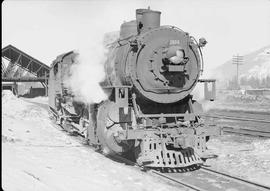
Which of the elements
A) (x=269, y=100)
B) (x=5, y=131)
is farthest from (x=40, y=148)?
(x=269, y=100)

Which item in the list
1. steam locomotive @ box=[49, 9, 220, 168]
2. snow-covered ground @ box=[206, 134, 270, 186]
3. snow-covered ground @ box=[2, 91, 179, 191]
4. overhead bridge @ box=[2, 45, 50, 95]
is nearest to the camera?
snow-covered ground @ box=[2, 91, 179, 191]

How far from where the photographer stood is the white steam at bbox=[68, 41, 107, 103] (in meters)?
10.7

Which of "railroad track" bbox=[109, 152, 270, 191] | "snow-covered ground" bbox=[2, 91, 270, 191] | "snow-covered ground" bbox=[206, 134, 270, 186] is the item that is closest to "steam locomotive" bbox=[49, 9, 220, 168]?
"railroad track" bbox=[109, 152, 270, 191]

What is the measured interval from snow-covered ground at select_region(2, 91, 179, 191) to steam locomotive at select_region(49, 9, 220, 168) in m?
0.55

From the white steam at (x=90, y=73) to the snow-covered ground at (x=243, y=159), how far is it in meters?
3.65

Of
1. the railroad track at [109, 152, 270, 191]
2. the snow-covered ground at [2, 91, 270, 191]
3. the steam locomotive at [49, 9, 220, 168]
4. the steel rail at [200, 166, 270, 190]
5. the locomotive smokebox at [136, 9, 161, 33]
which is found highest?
the locomotive smokebox at [136, 9, 161, 33]

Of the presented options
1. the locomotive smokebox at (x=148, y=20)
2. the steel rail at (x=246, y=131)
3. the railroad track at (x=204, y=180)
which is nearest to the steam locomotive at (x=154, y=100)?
the locomotive smokebox at (x=148, y=20)

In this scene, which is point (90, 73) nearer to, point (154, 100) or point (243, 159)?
point (154, 100)

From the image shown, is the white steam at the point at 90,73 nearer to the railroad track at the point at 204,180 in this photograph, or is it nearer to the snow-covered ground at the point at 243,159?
the railroad track at the point at 204,180

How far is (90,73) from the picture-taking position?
1107 cm

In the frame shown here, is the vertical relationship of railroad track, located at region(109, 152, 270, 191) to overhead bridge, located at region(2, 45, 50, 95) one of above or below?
below

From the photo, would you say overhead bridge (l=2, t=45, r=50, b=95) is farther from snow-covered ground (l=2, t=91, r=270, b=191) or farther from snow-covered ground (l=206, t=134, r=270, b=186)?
snow-covered ground (l=206, t=134, r=270, b=186)

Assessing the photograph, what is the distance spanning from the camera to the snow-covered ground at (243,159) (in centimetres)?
890

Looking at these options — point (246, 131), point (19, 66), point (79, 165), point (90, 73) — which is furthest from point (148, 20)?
point (19, 66)
